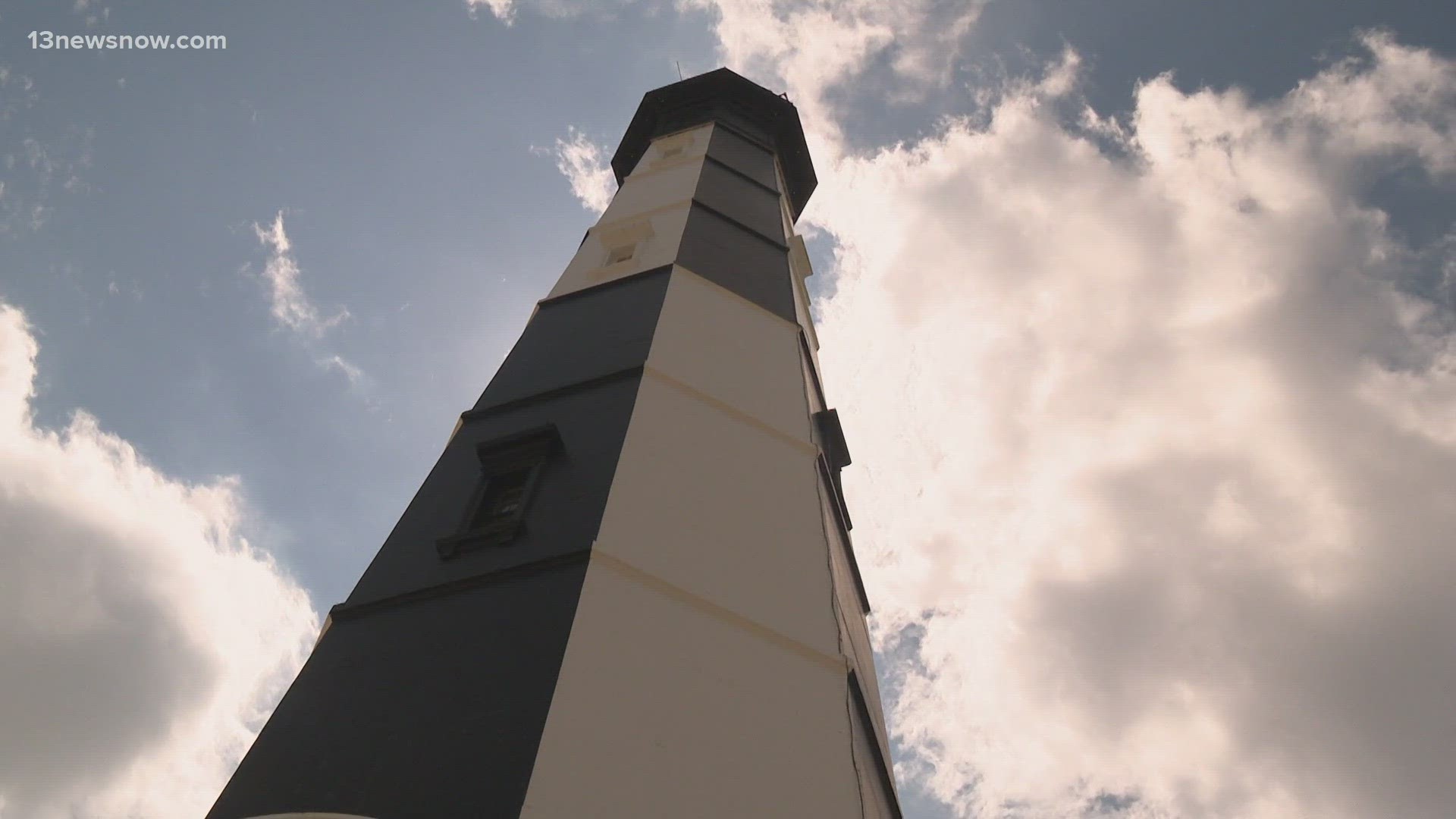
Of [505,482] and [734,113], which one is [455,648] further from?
[734,113]

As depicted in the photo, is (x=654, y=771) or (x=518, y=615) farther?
(x=518, y=615)

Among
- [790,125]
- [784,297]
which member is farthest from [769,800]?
[790,125]

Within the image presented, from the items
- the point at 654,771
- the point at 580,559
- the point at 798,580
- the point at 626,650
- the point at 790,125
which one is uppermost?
the point at 790,125

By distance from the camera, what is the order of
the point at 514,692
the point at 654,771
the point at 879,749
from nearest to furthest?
the point at 654,771
the point at 514,692
the point at 879,749

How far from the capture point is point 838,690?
5219 mm

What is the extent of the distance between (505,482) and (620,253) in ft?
17.9

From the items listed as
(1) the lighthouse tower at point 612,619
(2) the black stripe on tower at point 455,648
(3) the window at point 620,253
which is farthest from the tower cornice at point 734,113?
(2) the black stripe on tower at point 455,648

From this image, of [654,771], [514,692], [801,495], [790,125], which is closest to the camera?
[654,771]

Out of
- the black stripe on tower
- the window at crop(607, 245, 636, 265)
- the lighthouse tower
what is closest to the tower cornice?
the window at crop(607, 245, 636, 265)

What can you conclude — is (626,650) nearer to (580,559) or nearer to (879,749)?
(580,559)

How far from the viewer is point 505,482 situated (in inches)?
Answer: 275

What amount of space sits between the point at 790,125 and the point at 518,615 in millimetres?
15524

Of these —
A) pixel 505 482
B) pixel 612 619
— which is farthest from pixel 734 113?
pixel 612 619

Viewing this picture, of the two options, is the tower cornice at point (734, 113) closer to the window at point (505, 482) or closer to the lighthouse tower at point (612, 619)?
the lighthouse tower at point (612, 619)
